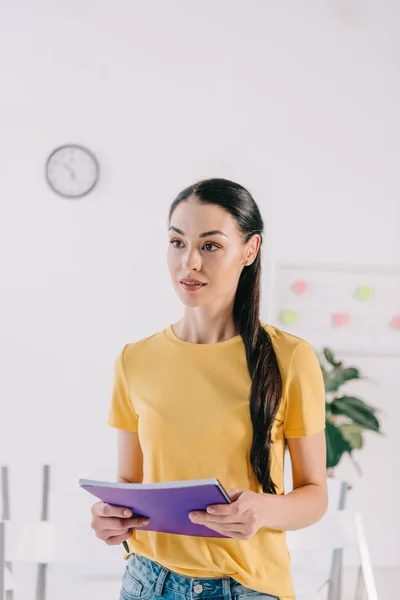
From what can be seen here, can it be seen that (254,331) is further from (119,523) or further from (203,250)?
(119,523)

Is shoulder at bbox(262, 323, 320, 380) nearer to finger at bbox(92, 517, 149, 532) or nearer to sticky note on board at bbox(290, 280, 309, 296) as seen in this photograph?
finger at bbox(92, 517, 149, 532)

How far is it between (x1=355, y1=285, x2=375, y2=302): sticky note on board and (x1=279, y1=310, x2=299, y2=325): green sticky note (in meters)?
0.31

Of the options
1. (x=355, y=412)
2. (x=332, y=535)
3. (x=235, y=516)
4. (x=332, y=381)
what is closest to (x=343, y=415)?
(x=355, y=412)

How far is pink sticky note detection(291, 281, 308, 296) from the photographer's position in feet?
11.4

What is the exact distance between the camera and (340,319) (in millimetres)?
3479

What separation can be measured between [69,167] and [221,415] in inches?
97.8

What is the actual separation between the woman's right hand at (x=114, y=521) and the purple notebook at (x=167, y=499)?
0.01 m

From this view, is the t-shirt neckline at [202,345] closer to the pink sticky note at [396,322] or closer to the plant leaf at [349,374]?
the plant leaf at [349,374]

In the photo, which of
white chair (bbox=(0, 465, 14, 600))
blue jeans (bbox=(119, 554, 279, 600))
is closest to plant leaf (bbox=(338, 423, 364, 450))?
white chair (bbox=(0, 465, 14, 600))

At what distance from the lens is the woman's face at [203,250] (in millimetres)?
1192

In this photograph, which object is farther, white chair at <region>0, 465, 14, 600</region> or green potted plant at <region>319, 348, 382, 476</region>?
green potted plant at <region>319, 348, 382, 476</region>

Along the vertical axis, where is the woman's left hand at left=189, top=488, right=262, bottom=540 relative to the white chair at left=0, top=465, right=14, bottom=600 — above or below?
above

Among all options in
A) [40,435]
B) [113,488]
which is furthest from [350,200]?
[113,488]

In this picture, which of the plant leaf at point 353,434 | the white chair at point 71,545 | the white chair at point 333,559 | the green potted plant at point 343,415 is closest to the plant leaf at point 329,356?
the green potted plant at point 343,415
